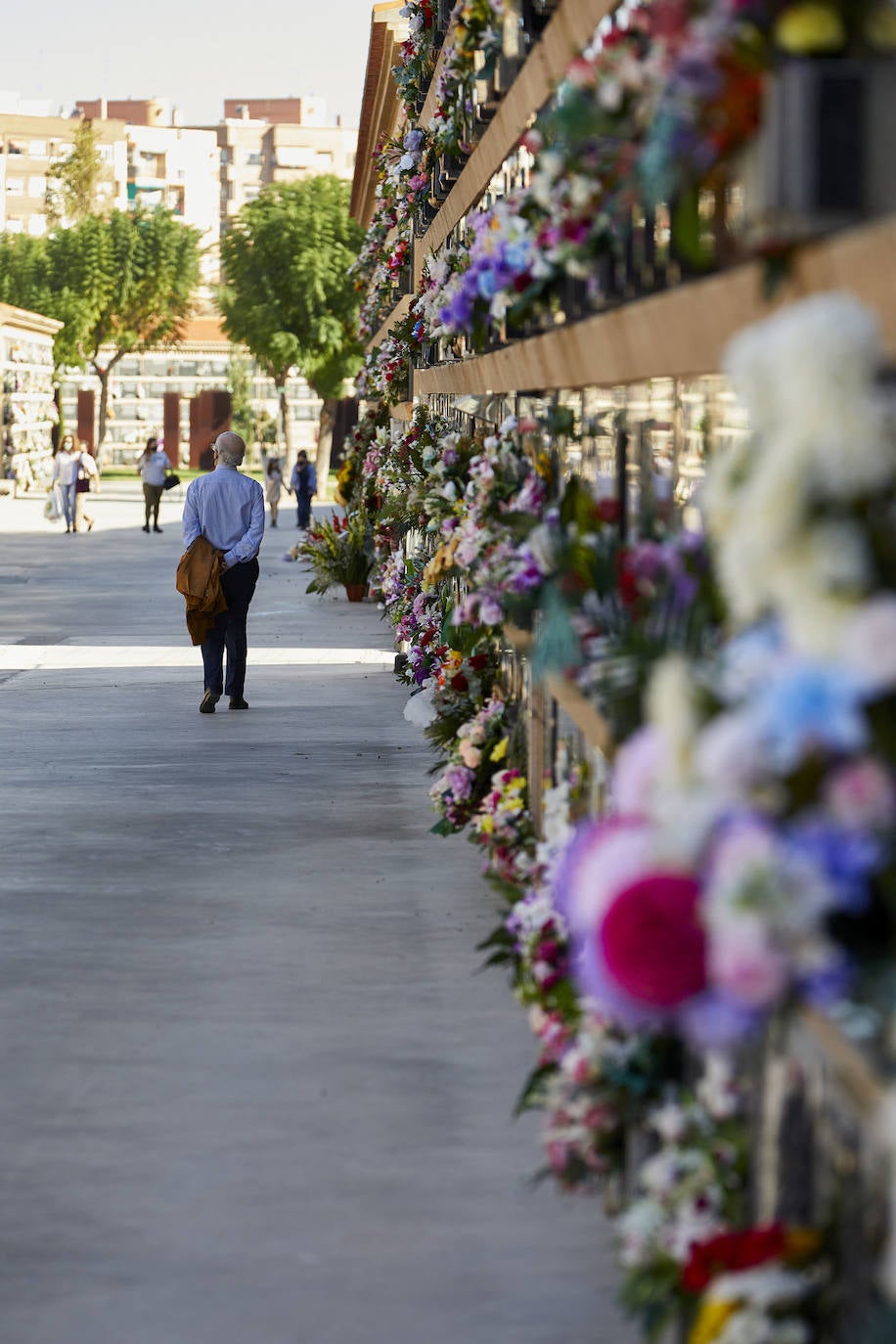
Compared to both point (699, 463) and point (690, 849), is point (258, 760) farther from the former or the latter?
point (690, 849)

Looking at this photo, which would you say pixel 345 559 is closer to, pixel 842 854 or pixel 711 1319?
pixel 711 1319

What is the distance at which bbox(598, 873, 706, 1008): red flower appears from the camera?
3.23m

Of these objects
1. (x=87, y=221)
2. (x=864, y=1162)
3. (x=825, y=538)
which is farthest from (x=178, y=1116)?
(x=87, y=221)

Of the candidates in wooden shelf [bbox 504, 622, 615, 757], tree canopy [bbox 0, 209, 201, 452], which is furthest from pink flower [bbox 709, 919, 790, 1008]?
tree canopy [bbox 0, 209, 201, 452]

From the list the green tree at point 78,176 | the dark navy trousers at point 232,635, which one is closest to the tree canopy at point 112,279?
the green tree at point 78,176

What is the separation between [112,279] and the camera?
80062mm

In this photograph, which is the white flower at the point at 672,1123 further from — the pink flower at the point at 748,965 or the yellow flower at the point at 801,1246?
the pink flower at the point at 748,965

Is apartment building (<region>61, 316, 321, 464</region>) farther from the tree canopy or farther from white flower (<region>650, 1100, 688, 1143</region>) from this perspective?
white flower (<region>650, 1100, 688, 1143</region>)

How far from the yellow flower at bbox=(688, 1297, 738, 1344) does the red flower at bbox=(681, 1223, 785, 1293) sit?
2.5 inches

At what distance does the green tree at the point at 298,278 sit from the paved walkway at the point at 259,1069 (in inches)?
1944

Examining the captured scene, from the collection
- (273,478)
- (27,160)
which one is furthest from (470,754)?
(27,160)

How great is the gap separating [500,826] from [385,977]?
1.12 m

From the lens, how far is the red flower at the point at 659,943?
323 cm

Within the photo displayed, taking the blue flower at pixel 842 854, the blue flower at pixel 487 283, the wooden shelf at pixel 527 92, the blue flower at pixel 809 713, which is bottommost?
the blue flower at pixel 842 854
